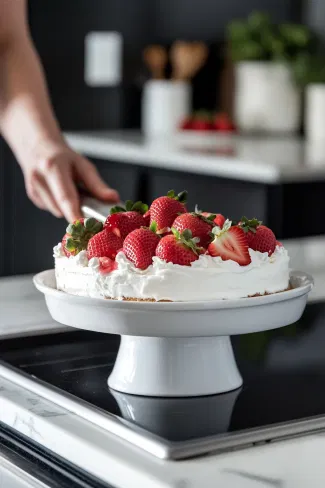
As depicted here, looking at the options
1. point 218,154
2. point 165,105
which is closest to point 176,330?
point 218,154

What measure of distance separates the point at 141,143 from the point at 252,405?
2525 millimetres

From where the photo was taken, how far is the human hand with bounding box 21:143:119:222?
1603 millimetres

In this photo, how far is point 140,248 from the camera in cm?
89

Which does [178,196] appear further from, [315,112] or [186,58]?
[186,58]

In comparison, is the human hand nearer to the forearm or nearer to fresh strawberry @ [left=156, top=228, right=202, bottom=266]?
the forearm

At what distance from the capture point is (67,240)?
3.08 feet

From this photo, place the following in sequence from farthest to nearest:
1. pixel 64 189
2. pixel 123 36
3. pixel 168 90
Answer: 1. pixel 123 36
2. pixel 168 90
3. pixel 64 189

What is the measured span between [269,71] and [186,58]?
1.28 ft

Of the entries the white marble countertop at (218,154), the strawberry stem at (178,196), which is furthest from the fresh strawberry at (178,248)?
the white marble countertop at (218,154)

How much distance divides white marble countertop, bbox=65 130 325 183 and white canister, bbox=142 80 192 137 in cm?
11

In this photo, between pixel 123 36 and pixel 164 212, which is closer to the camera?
Result: pixel 164 212

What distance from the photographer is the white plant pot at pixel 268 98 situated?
3641 mm

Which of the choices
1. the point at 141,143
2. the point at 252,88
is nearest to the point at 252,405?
the point at 141,143

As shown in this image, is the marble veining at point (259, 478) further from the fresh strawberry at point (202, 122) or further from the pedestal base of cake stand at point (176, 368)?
the fresh strawberry at point (202, 122)
